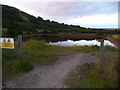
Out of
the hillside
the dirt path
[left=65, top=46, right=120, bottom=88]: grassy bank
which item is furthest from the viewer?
the hillside

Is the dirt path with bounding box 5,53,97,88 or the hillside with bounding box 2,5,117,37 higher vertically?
the hillside with bounding box 2,5,117,37

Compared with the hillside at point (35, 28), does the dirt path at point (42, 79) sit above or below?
below

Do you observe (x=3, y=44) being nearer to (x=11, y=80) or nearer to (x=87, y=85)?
(x=11, y=80)

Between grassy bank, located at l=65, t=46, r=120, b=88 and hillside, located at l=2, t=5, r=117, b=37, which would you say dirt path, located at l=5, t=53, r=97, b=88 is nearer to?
grassy bank, located at l=65, t=46, r=120, b=88

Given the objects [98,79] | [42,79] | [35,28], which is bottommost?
[42,79]

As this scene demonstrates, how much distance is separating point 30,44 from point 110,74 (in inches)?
283

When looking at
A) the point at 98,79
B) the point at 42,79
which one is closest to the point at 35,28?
the point at 42,79

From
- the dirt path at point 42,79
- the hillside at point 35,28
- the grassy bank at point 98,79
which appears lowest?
the dirt path at point 42,79

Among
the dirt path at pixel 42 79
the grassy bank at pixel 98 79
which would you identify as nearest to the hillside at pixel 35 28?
the grassy bank at pixel 98 79

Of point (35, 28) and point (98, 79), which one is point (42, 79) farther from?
point (35, 28)

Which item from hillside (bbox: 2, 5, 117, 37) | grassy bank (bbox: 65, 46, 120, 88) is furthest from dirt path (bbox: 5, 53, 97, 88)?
hillside (bbox: 2, 5, 117, 37)

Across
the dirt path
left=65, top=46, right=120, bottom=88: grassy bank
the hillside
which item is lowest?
the dirt path

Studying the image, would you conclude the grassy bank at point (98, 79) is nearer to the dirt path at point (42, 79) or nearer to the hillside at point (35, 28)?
A: the dirt path at point (42, 79)

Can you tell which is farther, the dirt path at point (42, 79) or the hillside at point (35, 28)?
→ the hillside at point (35, 28)
